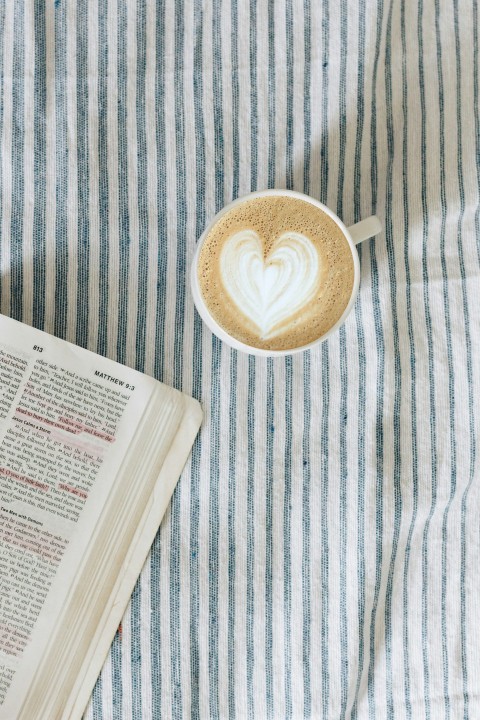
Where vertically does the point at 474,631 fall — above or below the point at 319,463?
below

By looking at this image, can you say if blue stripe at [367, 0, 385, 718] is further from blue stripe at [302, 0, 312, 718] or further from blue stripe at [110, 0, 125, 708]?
blue stripe at [110, 0, 125, 708]

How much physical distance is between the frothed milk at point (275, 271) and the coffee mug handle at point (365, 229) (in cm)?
2

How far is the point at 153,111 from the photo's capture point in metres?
0.58

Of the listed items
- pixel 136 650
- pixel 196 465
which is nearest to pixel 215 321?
pixel 196 465

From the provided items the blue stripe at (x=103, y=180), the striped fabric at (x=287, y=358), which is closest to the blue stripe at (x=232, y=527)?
the striped fabric at (x=287, y=358)

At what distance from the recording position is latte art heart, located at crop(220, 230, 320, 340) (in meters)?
0.52

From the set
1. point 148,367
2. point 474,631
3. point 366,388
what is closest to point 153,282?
point 148,367

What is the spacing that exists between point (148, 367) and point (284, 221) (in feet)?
0.50

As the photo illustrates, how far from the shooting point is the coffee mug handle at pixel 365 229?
1.77 ft

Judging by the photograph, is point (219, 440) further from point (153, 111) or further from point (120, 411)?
point (153, 111)

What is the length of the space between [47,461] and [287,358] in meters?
0.20

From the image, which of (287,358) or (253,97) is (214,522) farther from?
(253,97)

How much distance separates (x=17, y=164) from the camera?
1.86ft

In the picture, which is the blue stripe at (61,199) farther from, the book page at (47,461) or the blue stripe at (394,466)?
the blue stripe at (394,466)
